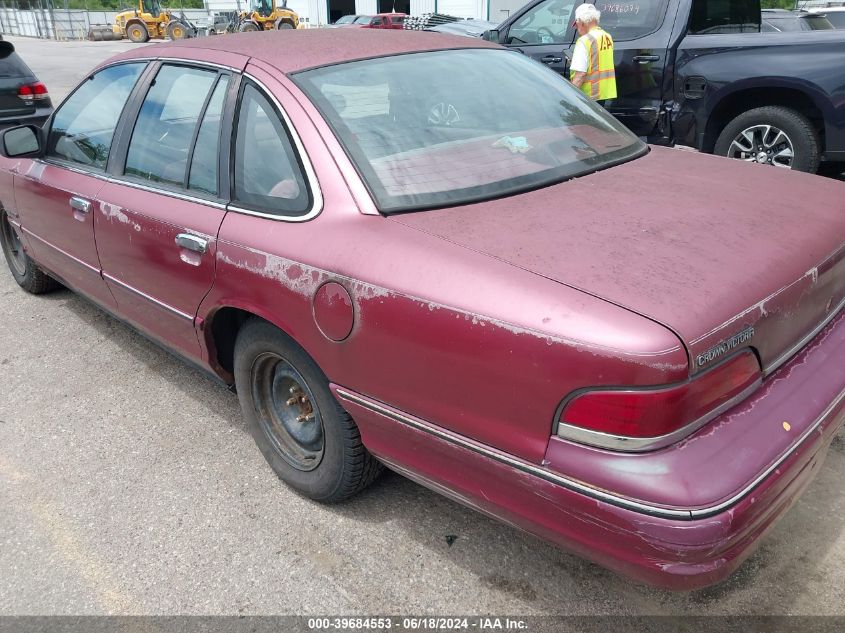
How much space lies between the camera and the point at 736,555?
1.71 m

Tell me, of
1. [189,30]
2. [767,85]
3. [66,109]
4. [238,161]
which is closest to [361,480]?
[238,161]

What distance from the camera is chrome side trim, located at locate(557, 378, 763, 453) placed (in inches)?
64.4

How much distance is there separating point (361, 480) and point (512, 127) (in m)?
1.43

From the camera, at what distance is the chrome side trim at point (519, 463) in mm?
1587

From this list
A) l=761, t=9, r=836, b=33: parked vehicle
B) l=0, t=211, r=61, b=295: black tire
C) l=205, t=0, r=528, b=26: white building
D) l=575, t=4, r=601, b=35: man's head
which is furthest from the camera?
l=205, t=0, r=528, b=26: white building

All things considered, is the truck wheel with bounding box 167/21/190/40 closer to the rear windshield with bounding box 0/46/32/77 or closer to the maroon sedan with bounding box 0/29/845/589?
the rear windshield with bounding box 0/46/32/77

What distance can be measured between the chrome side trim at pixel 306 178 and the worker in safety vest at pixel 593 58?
3997mm

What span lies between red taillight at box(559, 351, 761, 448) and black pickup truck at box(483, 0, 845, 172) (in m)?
4.66

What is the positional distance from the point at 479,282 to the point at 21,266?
416cm

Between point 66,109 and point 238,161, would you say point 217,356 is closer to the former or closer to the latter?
point 238,161

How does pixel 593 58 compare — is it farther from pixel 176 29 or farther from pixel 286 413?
pixel 176 29

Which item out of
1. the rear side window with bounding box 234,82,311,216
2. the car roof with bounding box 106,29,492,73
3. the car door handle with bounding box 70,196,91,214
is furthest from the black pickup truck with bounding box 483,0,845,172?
the car door handle with bounding box 70,196,91,214

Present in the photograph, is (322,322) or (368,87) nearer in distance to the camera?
(322,322)

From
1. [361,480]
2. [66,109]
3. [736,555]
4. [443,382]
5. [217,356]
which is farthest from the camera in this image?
[66,109]
